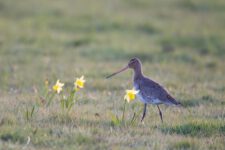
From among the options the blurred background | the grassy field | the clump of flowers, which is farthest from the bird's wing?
the blurred background

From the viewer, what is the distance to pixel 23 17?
20.2 metres

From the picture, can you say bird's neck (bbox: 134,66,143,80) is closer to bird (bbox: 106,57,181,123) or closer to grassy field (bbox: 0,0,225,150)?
bird (bbox: 106,57,181,123)

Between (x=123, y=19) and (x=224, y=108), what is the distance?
10.4 m

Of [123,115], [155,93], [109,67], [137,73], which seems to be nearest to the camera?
[123,115]

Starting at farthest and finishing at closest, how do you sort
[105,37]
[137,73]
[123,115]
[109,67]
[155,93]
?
[105,37]
[109,67]
[137,73]
[155,93]
[123,115]

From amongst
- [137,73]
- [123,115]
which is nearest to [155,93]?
[123,115]

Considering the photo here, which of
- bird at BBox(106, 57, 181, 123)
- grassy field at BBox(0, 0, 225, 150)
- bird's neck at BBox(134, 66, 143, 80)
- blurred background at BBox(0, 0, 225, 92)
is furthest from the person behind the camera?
blurred background at BBox(0, 0, 225, 92)

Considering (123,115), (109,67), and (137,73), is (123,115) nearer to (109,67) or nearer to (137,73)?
(137,73)

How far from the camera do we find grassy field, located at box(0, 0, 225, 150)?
789 cm

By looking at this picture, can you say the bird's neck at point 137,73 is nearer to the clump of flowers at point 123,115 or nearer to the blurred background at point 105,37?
the clump of flowers at point 123,115

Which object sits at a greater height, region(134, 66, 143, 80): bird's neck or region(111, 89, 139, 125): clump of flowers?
region(134, 66, 143, 80): bird's neck

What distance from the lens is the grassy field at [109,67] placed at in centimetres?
789

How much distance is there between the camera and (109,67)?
14.6 meters

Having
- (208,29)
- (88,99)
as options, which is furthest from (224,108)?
(208,29)
